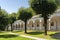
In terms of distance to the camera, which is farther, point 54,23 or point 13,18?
point 13,18

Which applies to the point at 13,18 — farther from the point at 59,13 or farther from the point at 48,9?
the point at 48,9

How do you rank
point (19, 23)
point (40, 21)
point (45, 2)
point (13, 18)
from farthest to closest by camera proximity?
point (19, 23) < point (13, 18) < point (40, 21) < point (45, 2)

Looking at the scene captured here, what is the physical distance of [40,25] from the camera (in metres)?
52.2

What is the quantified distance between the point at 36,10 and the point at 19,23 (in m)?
44.5

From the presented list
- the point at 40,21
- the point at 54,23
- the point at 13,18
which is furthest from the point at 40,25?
the point at 13,18

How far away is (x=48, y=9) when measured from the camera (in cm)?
3052

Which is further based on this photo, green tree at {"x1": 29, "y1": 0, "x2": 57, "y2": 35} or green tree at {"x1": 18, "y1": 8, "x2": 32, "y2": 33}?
green tree at {"x1": 18, "y1": 8, "x2": 32, "y2": 33}

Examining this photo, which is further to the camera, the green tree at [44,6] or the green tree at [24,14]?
the green tree at [24,14]

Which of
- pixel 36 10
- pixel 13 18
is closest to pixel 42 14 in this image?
pixel 36 10

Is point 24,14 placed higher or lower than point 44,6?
lower

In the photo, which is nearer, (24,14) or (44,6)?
(44,6)

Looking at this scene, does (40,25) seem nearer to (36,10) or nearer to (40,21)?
(40,21)

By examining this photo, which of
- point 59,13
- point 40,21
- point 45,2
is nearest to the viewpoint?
point 45,2

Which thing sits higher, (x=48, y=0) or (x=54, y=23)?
(x=48, y=0)
